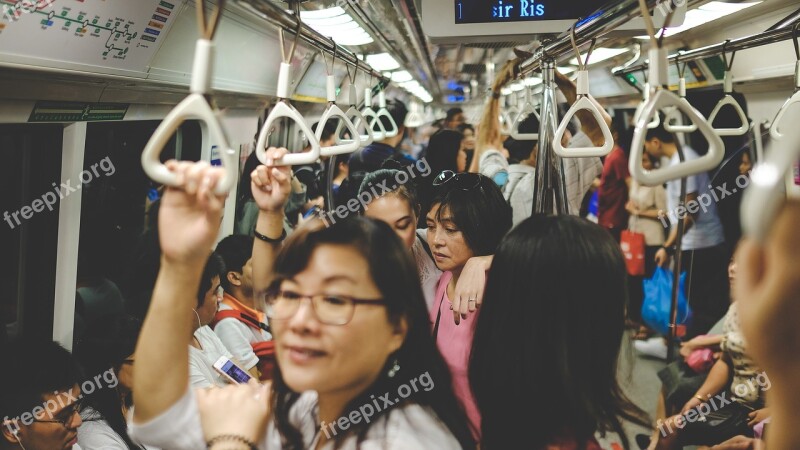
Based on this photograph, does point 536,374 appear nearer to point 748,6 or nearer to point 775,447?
point 775,447

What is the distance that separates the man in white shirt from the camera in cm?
484

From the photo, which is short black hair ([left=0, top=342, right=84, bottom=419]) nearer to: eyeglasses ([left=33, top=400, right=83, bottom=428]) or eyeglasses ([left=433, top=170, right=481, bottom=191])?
eyeglasses ([left=33, top=400, right=83, bottom=428])

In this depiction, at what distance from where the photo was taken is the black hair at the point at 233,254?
3508mm

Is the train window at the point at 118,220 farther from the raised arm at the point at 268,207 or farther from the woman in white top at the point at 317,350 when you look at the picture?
the woman in white top at the point at 317,350

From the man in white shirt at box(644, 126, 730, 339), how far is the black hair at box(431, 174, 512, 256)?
9.93 feet

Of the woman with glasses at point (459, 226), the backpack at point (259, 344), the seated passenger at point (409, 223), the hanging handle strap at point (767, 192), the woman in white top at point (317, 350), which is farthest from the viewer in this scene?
the backpack at point (259, 344)

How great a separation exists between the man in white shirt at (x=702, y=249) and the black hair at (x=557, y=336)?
3.84 meters

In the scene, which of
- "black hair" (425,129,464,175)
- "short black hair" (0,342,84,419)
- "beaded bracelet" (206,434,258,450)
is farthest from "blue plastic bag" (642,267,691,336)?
"beaded bracelet" (206,434,258,450)

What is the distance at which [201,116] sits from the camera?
97 centimetres

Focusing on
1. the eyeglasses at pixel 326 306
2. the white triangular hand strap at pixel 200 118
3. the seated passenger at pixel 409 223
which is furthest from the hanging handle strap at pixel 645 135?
the seated passenger at pixel 409 223

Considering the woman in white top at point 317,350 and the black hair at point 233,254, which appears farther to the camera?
the black hair at point 233,254

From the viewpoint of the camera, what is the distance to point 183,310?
113 cm

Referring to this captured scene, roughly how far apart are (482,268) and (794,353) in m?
1.20

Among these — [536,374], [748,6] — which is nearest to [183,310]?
[536,374]
